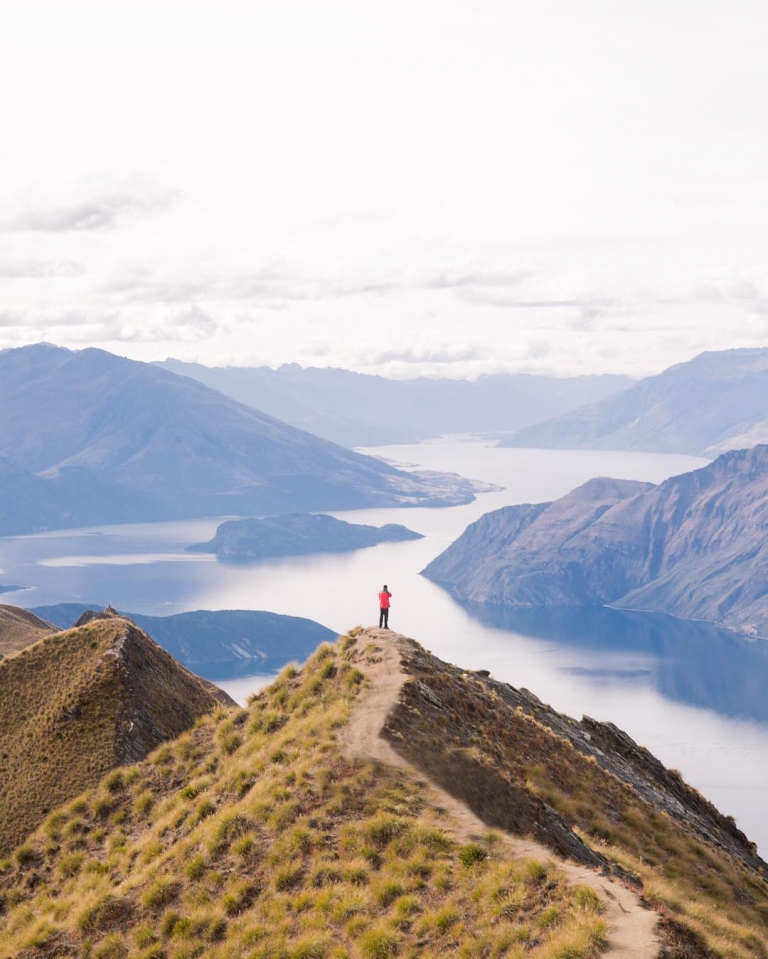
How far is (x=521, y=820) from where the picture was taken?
3062 centimetres

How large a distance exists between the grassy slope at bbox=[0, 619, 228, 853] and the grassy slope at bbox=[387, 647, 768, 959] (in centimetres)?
1210

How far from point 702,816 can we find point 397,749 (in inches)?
884

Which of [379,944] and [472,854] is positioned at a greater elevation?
[472,854]

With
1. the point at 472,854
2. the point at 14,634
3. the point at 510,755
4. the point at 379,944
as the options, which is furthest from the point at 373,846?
the point at 14,634

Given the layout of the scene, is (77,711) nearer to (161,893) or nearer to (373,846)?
(161,893)

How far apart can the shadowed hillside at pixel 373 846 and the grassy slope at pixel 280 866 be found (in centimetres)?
6

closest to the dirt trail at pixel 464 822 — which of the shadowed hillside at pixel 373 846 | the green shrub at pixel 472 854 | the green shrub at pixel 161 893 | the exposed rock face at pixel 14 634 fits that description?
the shadowed hillside at pixel 373 846

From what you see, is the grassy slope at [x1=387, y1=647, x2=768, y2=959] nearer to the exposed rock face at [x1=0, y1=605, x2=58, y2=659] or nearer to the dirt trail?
the dirt trail

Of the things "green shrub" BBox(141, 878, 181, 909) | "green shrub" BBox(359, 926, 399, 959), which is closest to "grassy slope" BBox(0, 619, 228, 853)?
"green shrub" BBox(141, 878, 181, 909)

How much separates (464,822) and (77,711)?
66.6 ft

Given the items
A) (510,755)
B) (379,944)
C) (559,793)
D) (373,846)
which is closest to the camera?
(379,944)

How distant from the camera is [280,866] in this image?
29.0m

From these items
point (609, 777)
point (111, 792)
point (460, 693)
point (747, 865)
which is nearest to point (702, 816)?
point (747, 865)

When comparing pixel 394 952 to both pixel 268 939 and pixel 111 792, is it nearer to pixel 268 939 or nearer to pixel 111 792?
pixel 268 939
